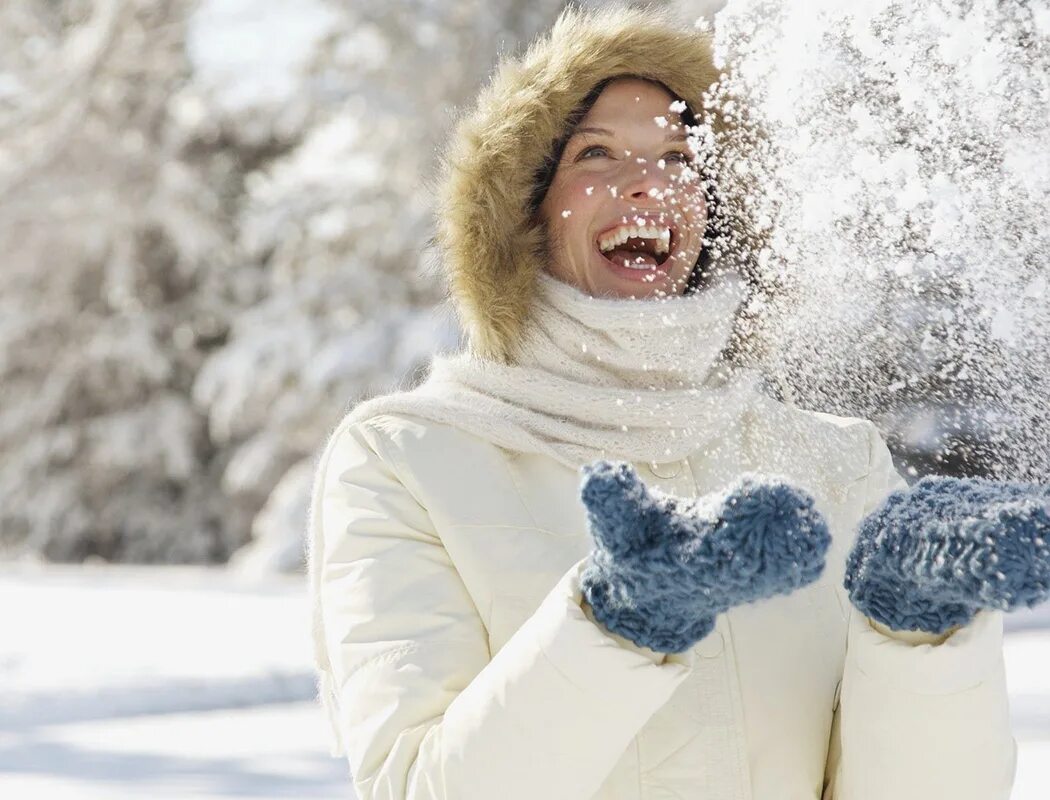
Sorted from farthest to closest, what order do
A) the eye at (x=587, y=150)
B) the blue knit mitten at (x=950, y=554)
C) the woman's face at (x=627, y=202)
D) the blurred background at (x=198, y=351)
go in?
the blurred background at (x=198, y=351), the eye at (x=587, y=150), the woman's face at (x=627, y=202), the blue knit mitten at (x=950, y=554)

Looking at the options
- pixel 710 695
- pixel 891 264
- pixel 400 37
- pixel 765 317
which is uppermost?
pixel 891 264

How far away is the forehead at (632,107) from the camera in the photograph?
2.04 metres

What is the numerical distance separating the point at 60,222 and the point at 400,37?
6.63 metres

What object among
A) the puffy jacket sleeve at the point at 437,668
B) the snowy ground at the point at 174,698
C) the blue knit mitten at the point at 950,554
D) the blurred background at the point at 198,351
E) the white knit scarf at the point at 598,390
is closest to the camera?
the blue knit mitten at the point at 950,554

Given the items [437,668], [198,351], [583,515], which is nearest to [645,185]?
[583,515]

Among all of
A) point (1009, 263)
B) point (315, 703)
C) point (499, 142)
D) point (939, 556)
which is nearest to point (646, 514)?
point (939, 556)

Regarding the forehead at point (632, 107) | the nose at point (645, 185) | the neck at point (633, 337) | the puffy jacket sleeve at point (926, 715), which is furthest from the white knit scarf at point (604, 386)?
the puffy jacket sleeve at point (926, 715)

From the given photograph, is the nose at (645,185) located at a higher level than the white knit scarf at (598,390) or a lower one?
higher

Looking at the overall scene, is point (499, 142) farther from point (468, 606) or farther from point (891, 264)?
point (468, 606)

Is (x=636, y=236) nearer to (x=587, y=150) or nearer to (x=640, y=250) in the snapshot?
(x=640, y=250)

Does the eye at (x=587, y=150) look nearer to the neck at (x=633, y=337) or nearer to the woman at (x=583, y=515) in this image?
the woman at (x=583, y=515)

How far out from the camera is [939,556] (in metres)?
1.27

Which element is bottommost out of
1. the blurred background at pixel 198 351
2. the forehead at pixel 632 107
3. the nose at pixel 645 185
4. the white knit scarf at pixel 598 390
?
the blurred background at pixel 198 351

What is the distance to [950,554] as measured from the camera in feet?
4.15
